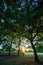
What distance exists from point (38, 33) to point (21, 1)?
19.3 ft

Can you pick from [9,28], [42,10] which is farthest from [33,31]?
[42,10]

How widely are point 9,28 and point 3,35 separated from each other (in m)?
1.02

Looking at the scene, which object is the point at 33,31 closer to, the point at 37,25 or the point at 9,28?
the point at 37,25

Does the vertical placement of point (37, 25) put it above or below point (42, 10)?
above

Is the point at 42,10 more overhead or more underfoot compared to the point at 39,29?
more underfoot

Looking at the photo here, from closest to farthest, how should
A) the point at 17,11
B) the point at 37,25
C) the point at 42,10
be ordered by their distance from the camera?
the point at 42,10 < the point at 17,11 < the point at 37,25

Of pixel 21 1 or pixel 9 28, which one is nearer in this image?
pixel 21 1

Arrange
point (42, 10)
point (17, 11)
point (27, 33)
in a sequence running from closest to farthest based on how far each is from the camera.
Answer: point (42, 10)
point (17, 11)
point (27, 33)

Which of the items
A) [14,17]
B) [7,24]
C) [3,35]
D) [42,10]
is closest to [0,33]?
[3,35]

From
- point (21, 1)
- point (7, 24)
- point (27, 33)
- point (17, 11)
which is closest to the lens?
point (21, 1)

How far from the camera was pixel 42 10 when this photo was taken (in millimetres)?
8133

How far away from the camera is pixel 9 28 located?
13.0m

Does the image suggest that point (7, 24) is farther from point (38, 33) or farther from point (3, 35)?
point (38, 33)

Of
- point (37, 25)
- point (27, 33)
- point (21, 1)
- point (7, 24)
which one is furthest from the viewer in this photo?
point (27, 33)
